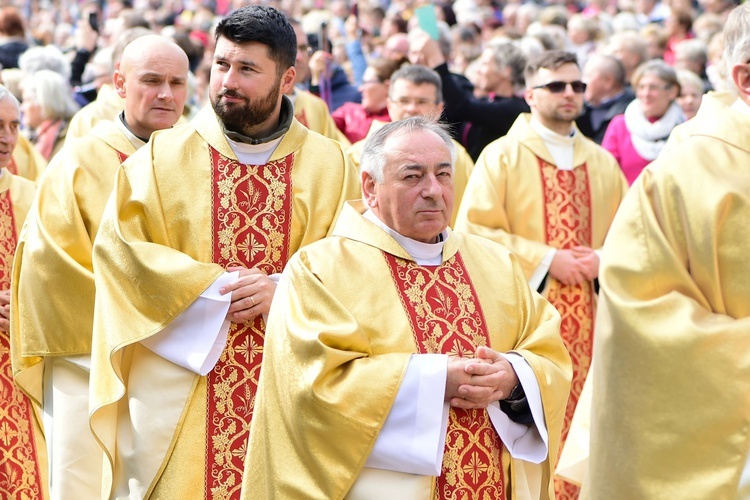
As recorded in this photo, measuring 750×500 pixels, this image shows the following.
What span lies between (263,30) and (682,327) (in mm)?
2268

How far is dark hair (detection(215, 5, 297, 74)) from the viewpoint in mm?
5156

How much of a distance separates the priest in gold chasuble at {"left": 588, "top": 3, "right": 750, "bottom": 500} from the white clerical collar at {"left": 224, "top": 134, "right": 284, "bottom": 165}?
1.93 m

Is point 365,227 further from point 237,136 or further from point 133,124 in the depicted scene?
point 133,124

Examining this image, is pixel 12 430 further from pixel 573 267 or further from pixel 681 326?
pixel 681 326

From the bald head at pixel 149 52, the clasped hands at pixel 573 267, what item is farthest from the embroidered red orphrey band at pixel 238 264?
the clasped hands at pixel 573 267

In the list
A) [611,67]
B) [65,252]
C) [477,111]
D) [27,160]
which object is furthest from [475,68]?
[65,252]

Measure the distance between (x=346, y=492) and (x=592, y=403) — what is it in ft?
2.68

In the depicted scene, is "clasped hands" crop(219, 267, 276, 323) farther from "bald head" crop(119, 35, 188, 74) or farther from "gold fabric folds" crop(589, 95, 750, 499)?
"gold fabric folds" crop(589, 95, 750, 499)

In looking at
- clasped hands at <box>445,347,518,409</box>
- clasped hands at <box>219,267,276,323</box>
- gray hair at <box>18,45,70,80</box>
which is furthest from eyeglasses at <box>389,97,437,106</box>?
clasped hands at <box>445,347,518,409</box>

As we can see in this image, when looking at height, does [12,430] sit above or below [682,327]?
below

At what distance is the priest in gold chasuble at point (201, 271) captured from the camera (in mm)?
5047

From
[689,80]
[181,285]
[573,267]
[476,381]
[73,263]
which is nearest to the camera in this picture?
[476,381]

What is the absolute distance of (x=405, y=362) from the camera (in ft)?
13.6

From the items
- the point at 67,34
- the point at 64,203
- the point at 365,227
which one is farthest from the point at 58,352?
the point at 67,34
